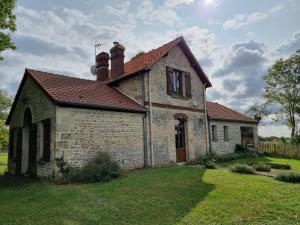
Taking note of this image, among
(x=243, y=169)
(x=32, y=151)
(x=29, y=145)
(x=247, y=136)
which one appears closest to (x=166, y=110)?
(x=243, y=169)

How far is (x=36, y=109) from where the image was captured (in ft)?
38.3

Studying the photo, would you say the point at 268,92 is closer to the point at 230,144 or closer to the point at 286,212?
the point at 230,144

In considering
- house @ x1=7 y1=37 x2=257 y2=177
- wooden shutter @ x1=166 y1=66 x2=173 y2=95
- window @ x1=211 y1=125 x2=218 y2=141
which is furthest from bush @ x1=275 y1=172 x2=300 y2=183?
window @ x1=211 y1=125 x2=218 y2=141

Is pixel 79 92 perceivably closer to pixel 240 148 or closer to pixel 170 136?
pixel 170 136

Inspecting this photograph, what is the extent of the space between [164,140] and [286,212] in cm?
877

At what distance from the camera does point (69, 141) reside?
9.93 m

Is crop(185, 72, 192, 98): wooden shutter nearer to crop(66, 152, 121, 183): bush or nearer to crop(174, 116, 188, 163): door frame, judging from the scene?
crop(174, 116, 188, 163): door frame

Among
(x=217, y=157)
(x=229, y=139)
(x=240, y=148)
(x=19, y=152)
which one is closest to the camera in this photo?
(x=19, y=152)

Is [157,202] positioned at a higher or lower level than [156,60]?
lower

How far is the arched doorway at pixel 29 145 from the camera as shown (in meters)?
11.6

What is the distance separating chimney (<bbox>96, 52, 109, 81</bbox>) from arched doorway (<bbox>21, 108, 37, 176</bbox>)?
629 centimetres

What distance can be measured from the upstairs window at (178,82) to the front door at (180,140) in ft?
6.16

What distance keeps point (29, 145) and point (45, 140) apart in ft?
7.06

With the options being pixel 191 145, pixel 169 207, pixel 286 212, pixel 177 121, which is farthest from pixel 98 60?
pixel 286 212
